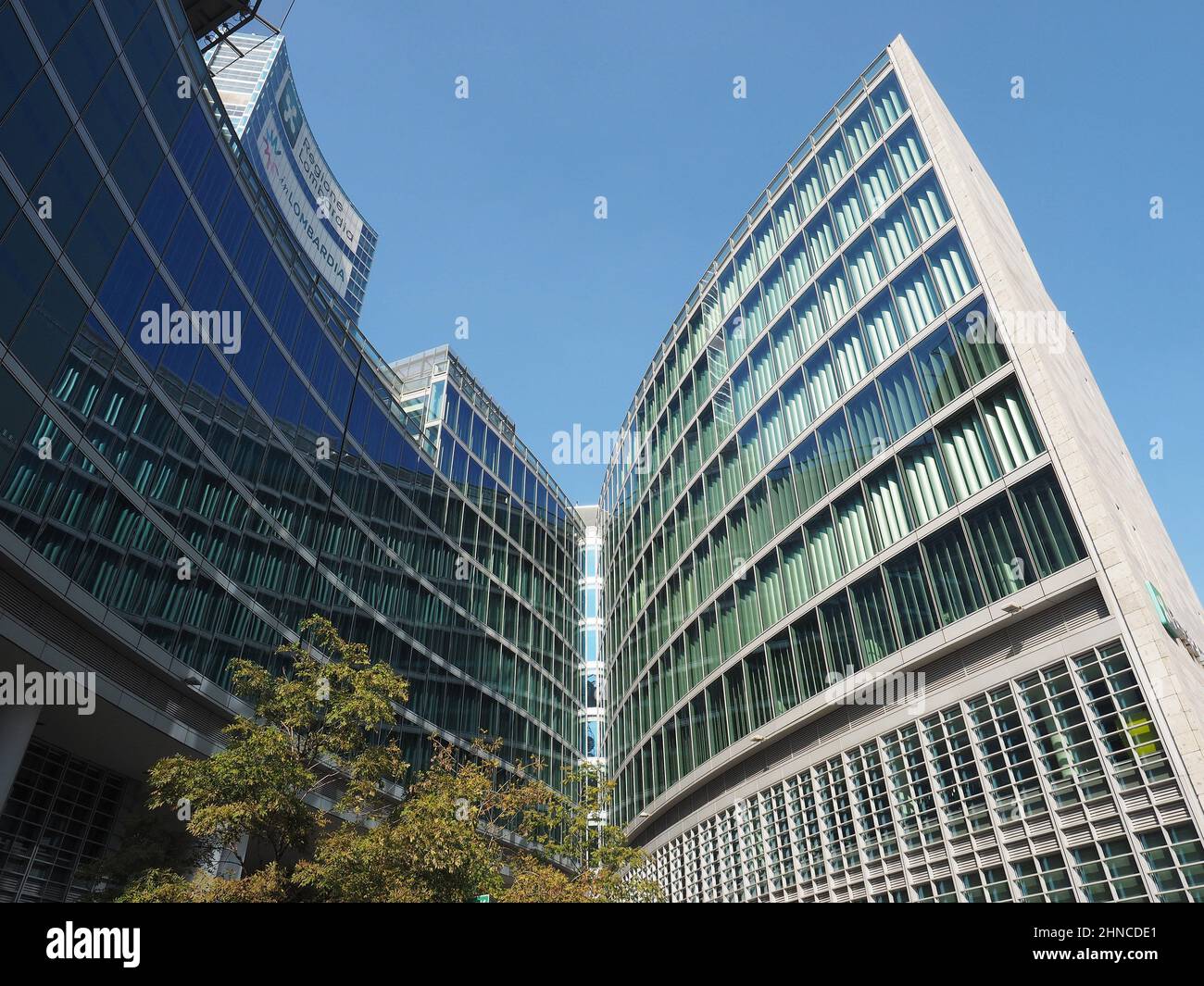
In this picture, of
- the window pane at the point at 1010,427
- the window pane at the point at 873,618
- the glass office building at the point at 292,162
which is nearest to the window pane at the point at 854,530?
the window pane at the point at 873,618

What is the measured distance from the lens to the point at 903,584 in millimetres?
24203

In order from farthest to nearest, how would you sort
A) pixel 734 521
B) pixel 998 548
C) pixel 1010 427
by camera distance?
1. pixel 734 521
2. pixel 1010 427
3. pixel 998 548

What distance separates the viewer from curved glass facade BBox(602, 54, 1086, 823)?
22.8 m

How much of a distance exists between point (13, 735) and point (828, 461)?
80.1 feet

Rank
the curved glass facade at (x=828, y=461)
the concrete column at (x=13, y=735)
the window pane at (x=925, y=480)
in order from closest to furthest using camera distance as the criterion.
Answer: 1. the concrete column at (x=13, y=735)
2. the curved glass facade at (x=828, y=461)
3. the window pane at (x=925, y=480)

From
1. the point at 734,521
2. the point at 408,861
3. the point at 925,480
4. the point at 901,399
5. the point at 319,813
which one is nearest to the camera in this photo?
the point at 408,861

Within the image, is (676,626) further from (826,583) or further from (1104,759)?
(1104,759)

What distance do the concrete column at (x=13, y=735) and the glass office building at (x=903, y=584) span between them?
20734 mm

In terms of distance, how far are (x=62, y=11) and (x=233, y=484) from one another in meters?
13.5

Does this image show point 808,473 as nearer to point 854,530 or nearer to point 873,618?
point 854,530

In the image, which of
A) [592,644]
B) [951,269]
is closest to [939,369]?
[951,269]

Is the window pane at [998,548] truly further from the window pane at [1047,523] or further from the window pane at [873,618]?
the window pane at [873,618]

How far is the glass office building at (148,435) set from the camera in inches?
737

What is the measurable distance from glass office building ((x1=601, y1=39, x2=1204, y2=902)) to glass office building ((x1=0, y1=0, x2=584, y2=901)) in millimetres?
15549
